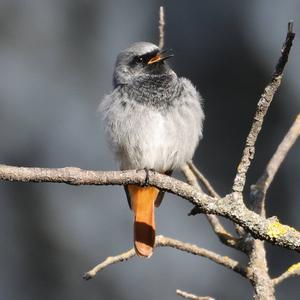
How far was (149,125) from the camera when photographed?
4.33 meters

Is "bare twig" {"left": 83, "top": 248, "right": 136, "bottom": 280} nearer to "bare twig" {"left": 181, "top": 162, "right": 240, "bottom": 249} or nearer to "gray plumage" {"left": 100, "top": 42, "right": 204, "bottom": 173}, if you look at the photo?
"bare twig" {"left": 181, "top": 162, "right": 240, "bottom": 249}

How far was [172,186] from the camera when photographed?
2951 mm

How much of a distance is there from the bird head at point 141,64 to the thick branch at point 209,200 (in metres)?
1.77

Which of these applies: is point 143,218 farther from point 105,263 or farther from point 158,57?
point 105,263

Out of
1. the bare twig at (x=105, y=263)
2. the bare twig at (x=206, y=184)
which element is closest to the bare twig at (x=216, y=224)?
the bare twig at (x=206, y=184)

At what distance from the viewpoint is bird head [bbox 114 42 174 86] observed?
4672 millimetres

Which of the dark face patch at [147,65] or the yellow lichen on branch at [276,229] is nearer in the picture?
the yellow lichen on branch at [276,229]

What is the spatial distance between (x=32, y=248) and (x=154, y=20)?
320cm

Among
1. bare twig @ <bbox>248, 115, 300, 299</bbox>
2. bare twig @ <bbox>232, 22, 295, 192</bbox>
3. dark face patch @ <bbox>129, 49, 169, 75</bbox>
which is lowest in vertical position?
bare twig @ <bbox>248, 115, 300, 299</bbox>

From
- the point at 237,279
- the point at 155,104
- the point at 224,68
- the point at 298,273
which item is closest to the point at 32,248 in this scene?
the point at 237,279

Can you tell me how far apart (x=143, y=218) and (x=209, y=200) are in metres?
1.73

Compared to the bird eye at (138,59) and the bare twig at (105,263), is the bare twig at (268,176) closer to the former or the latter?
the bare twig at (105,263)

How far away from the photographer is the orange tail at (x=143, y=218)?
13.8 ft

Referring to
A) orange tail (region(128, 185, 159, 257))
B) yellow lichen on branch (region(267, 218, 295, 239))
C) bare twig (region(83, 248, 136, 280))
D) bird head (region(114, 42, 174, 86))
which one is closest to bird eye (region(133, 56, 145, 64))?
bird head (region(114, 42, 174, 86))
